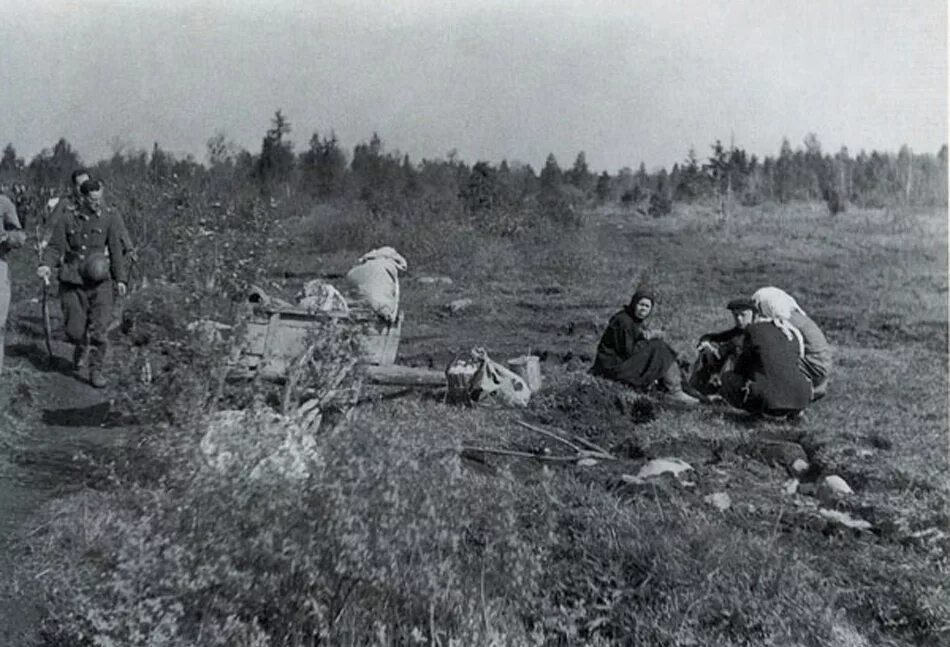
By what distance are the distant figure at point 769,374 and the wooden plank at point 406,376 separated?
1695 millimetres

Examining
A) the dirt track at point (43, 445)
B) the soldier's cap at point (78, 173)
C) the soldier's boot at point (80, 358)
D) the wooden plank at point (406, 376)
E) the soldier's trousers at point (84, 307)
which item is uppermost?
the soldier's cap at point (78, 173)

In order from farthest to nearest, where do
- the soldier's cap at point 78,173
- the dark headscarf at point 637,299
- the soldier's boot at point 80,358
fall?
the dark headscarf at point 637,299 < the soldier's boot at point 80,358 < the soldier's cap at point 78,173

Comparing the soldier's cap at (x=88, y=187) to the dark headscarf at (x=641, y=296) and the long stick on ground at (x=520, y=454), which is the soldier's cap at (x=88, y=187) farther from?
the dark headscarf at (x=641, y=296)

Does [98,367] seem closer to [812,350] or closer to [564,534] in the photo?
[564,534]

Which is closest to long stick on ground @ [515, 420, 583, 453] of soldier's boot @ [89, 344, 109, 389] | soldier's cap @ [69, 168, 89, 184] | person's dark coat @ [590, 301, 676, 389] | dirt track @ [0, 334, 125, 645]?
person's dark coat @ [590, 301, 676, 389]

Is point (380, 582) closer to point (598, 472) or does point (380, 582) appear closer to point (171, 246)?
point (598, 472)

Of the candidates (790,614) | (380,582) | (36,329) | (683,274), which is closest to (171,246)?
(36,329)

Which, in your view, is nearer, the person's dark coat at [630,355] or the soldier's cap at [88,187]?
the soldier's cap at [88,187]

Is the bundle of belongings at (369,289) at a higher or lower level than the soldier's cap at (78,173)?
lower

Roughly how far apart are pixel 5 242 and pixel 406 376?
217 centimetres

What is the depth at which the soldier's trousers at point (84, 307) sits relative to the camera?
17.6 feet

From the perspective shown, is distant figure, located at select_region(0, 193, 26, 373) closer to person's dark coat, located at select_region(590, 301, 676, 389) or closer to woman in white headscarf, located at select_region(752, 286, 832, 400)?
person's dark coat, located at select_region(590, 301, 676, 389)

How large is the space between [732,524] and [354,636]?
1614 mm

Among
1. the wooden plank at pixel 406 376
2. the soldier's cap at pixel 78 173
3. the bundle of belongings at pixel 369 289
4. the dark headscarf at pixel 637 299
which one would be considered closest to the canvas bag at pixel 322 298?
the bundle of belongings at pixel 369 289
